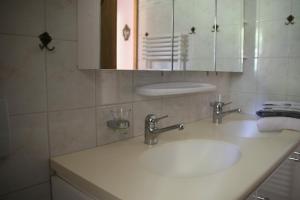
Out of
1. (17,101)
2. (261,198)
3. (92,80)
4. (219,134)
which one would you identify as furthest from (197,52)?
(17,101)

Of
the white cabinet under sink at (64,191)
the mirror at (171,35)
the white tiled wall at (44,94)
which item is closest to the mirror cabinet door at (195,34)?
the mirror at (171,35)

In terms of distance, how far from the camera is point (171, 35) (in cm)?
136

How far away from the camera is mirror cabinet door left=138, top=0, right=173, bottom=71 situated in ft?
3.80

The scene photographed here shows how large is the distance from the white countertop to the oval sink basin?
0.05 m

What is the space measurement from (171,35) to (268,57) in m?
0.94

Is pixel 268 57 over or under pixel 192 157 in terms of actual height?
over

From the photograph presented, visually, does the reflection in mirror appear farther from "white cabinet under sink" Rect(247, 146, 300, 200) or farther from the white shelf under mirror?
"white cabinet under sink" Rect(247, 146, 300, 200)

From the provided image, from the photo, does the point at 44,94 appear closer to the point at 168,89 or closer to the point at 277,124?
the point at 168,89

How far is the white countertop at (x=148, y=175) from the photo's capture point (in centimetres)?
68

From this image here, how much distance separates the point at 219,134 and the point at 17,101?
1.03 meters

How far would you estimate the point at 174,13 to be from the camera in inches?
53.9

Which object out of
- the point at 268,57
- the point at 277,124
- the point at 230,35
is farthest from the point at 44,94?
the point at 268,57

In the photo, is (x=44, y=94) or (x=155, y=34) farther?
(x=155, y=34)

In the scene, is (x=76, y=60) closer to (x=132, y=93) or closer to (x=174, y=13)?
(x=132, y=93)
